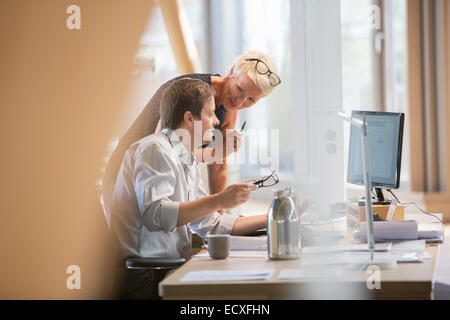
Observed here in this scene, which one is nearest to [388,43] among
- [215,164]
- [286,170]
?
[286,170]

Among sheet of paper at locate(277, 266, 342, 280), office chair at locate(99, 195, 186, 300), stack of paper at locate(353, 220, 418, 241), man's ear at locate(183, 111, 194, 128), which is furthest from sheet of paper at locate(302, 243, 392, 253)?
man's ear at locate(183, 111, 194, 128)

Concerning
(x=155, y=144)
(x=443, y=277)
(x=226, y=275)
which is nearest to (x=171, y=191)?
(x=155, y=144)

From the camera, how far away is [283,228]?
66.7 inches

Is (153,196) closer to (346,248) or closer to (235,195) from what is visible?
(235,195)

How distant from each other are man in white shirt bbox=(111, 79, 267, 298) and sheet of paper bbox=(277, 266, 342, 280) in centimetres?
39

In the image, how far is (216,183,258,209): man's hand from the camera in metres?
1.88

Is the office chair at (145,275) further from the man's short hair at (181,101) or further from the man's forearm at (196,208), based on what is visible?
the man's short hair at (181,101)

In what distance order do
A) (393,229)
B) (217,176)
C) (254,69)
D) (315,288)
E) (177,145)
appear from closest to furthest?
(315,288) < (393,229) < (177,145) < (254,69) < (217,176)

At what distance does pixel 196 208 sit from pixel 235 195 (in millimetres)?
140

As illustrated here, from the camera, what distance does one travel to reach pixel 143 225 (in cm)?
210

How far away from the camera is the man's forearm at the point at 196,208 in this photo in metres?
1.93

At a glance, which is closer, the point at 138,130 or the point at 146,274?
the point at 146,274

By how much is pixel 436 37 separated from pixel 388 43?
0.36 meters
